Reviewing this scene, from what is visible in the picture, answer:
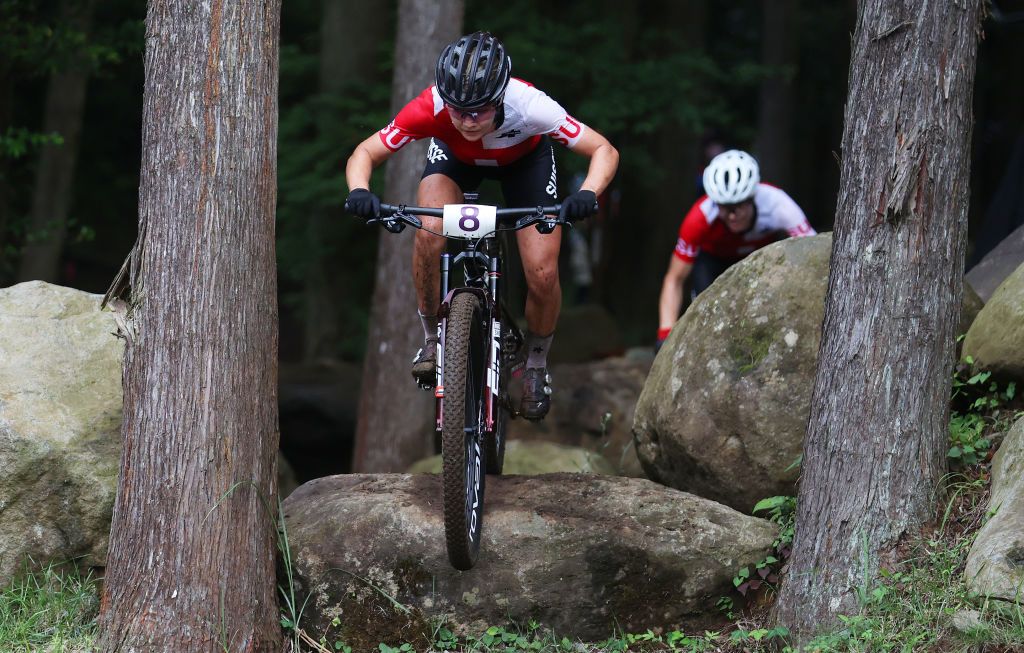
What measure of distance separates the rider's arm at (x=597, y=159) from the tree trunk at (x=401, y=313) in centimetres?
399

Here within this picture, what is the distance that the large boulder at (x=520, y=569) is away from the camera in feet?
17.3

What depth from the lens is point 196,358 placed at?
4.98 m

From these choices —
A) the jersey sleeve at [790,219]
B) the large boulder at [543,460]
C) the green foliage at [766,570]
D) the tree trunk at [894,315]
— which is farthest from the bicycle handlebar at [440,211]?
the large boulder at [543,460]

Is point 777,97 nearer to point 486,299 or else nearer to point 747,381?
point 747,381

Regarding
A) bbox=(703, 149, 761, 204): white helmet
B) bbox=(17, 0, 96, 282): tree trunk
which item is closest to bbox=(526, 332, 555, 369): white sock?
bbox=(703, 149, 761, 204): white helmet

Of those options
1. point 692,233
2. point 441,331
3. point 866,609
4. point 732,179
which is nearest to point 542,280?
point 441,331

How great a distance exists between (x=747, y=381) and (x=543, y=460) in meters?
2.93

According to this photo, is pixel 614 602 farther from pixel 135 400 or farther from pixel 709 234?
pixel 709 234

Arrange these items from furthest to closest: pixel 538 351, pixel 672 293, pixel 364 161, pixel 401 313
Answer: pixel 401 313
pixel 672 293
pixel 538 351
pixel 364 161

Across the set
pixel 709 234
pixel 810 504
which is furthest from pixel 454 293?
pixel 709 234

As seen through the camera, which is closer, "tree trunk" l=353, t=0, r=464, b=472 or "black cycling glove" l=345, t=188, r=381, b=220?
"black cycling glove" l=345, t=188, r=381, b=220

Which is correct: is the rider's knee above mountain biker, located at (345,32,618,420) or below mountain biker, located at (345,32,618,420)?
below

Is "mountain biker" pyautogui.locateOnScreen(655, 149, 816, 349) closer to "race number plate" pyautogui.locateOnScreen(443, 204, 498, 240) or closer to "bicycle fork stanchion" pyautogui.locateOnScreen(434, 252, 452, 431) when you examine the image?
"bicycle fork stanchion" pyautogui.locateOnScreen(434, 252, 452, 431)

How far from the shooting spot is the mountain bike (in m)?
4.84
